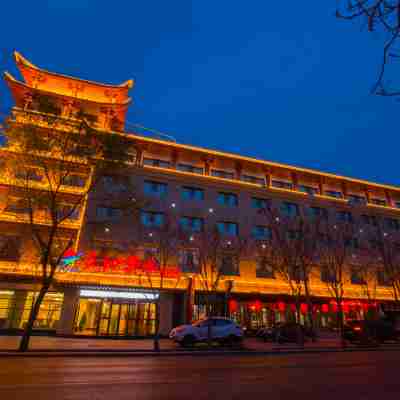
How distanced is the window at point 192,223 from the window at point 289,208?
380 inches

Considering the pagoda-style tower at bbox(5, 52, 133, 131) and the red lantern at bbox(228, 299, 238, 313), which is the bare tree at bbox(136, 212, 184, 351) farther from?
the pagoda-style tower at bbox(5, 52, 133, 131)

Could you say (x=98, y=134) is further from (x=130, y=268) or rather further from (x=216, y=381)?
(x=216, y=381)

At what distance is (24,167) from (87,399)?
1394 cm

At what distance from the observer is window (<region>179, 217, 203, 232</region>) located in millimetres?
28453

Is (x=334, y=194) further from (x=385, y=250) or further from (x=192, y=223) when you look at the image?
(x=192, y=223)

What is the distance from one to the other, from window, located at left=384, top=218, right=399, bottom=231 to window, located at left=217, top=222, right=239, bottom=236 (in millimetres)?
20045

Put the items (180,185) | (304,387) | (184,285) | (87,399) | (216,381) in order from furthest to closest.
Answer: (180,185)
(184,285)
(216,381)
(304,387)
(87,399)

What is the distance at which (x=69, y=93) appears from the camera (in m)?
31.4

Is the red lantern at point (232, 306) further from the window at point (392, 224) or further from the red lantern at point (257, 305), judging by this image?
the window at point (392, 224)

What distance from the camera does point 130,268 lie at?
79.1ft

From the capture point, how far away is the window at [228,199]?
31.0m

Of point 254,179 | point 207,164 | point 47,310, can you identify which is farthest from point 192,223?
point 47,310

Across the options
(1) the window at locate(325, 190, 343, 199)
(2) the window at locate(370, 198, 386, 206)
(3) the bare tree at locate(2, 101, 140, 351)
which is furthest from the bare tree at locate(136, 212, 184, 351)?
(2) the window at locate(370, 198, 386, 206)

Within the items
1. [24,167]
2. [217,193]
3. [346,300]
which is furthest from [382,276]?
[24,167]
